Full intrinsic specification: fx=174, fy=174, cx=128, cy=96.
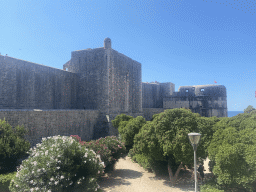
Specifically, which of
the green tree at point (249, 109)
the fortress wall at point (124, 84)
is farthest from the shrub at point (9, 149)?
the green tree at point (249, 109)

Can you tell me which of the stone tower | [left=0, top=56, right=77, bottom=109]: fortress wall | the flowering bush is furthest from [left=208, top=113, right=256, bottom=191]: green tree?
the stone tower

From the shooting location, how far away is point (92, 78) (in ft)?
70.0

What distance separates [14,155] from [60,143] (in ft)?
11.9

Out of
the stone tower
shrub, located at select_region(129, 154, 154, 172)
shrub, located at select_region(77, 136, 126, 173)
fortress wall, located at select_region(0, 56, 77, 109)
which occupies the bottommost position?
shrub, located at select_region(129, 154, 154, 172)

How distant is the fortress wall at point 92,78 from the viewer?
68.5 feet

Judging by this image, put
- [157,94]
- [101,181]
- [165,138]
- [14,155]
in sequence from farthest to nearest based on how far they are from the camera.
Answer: [157,94], [101,181], [165,138], [14,155]

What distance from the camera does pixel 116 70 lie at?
73.4 ft

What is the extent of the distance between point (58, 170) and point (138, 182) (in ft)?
19.2

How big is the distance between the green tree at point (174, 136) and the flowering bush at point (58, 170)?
3.83m

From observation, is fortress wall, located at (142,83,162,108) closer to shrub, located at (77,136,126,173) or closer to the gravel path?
shrub, located at (77,136,126,173)

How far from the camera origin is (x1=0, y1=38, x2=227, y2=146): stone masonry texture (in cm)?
1323

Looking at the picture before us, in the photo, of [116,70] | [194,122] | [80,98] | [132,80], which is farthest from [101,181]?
[132,80]

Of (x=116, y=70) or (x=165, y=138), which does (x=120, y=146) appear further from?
(x=116, y=70)

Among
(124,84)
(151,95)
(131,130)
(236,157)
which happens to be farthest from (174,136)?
(151,95)
